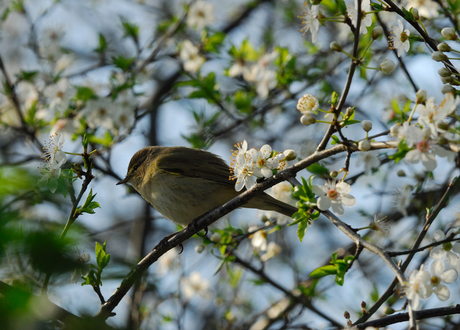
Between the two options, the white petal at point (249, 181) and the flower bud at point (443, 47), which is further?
the white petal at point (249, 181)

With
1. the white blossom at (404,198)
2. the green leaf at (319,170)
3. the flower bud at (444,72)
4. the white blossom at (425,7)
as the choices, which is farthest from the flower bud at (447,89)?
the white blossom at (425,7)

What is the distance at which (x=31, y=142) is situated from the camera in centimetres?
597

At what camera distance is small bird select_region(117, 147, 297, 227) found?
493 cm

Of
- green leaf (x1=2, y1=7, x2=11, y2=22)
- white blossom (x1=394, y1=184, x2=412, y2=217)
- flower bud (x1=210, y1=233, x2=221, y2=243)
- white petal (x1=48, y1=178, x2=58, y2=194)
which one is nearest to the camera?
white petal (x1=48, y1=178, x2=58, y2=194)

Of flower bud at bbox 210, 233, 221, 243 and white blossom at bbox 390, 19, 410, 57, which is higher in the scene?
white blossom at bbox 390, 19, 410, 57

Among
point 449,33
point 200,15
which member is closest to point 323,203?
point 449,33

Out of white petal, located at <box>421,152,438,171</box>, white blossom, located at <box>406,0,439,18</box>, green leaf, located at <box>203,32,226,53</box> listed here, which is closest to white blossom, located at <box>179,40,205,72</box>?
green leaf, located at <box>203,32,226,53</box>

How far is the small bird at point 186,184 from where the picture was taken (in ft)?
16.2

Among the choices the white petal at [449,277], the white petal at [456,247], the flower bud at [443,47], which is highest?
the flower bud at [443,47]

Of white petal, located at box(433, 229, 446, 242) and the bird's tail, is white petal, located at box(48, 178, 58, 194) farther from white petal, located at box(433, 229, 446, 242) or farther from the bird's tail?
the bird's tail

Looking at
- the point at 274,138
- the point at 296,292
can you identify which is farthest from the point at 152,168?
the point at 274,138

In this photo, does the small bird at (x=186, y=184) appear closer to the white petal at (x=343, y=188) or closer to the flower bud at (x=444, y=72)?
the white petal at (x=343, y=188)

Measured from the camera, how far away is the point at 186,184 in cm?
503

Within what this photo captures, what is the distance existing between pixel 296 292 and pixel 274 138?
2.70m
